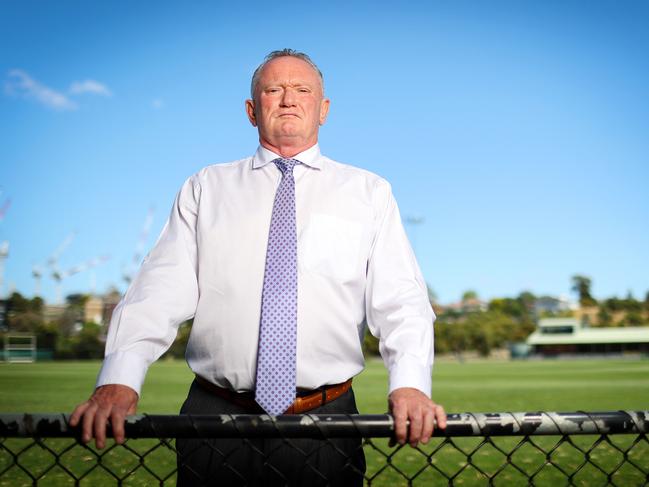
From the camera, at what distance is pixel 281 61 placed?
2.32 meters

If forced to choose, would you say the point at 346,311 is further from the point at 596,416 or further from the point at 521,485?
the point at 521,485

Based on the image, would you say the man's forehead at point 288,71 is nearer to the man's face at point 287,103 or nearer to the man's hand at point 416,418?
the man's face at point 287,103

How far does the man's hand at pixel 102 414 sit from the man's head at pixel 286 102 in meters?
1.04

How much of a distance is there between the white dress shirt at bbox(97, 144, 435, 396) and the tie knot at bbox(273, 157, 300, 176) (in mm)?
41

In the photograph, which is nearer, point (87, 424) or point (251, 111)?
point (87, 424)

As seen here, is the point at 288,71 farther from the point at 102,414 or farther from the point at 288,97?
the point at 102,414

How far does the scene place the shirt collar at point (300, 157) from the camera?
7.57 feet

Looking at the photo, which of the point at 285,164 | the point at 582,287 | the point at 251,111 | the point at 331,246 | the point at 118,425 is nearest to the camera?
the point at 118,425

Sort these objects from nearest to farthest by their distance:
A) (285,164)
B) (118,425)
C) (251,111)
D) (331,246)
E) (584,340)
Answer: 1. (118,425)
2. (331,246)
3. (285,164)
4. (251,111)
5. (584,340)

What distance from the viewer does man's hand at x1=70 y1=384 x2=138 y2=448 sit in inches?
61.5

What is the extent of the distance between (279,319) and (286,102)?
2.58ft

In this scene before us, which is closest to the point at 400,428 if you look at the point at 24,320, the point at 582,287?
the point at 24,320

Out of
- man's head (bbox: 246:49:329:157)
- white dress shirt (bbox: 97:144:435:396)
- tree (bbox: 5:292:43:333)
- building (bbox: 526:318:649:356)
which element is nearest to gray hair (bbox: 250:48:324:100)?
man's head (bbox: 246:49:329:157)

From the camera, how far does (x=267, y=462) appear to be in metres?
1.89
